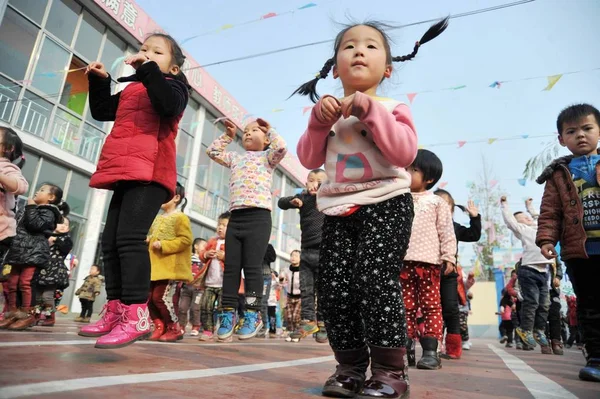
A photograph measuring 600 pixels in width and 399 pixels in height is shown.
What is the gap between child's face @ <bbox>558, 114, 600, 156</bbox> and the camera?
2.89 m

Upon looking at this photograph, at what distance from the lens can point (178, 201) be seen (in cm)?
427

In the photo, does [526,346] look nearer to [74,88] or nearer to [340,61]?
[340,61]

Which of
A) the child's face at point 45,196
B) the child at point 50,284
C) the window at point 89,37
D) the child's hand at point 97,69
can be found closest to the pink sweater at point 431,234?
the child's hand at point 97,69

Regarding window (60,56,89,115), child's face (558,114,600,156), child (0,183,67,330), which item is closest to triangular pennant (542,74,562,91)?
child's face (558,114,600,156)

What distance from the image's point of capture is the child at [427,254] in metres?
3.20

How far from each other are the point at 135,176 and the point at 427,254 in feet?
6.98

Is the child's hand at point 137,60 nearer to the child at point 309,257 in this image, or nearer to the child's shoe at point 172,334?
the child's shoe at point 172,334

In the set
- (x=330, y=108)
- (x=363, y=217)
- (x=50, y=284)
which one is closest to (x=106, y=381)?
(x=363, y=217)

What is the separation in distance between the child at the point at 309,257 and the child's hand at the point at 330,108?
10.2ft

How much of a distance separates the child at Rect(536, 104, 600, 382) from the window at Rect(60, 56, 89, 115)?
11.0 metres

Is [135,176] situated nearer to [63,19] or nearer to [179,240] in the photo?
[179,240]

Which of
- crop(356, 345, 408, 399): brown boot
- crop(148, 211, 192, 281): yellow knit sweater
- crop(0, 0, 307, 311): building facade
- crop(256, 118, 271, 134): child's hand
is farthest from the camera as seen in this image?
crop(0, 0, 307, 311): building facade

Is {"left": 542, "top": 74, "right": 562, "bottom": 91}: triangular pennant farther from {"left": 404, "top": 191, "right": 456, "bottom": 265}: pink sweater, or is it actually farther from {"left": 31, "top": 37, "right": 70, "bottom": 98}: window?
{"left": 31, "top": 37, "right": 70, "bottom": 98}: window

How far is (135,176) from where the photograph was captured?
7.11 ft
